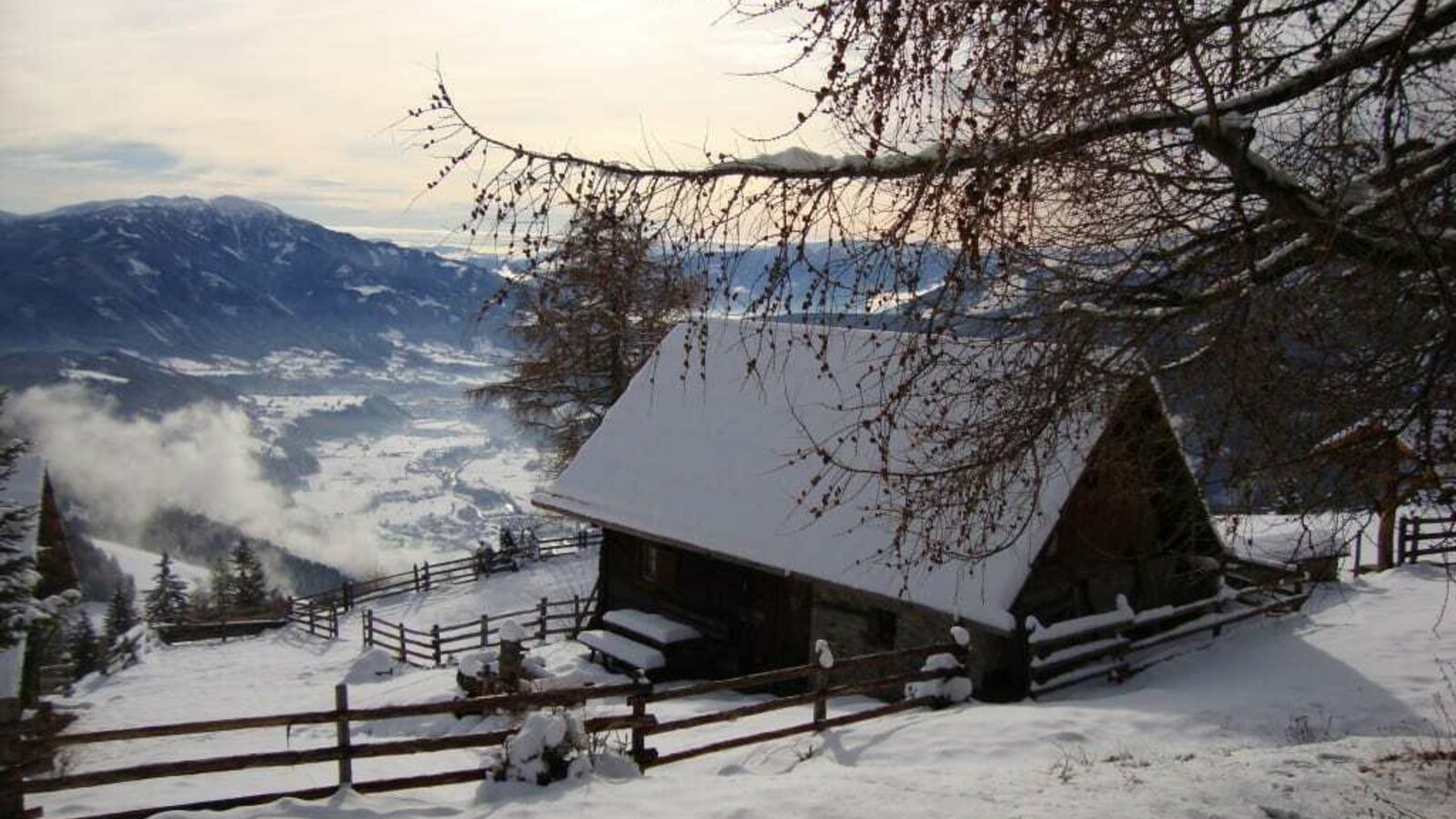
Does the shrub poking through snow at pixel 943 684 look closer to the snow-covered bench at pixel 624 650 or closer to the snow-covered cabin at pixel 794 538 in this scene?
the snow-covered cabin at pixel 794 538

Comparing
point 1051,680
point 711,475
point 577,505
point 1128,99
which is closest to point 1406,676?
point 1051,680

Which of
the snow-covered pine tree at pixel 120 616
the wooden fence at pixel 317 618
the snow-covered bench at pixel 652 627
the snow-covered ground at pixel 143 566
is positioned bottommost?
the snow-covered ground at pixel 143 566

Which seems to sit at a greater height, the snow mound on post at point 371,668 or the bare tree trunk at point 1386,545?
the bare tree trunk at point 1386,545

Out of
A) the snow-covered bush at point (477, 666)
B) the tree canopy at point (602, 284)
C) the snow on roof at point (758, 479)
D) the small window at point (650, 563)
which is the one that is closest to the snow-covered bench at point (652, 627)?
the small window at point (650, 563)

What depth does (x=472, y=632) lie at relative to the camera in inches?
979

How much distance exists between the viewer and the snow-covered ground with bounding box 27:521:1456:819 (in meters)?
6.72

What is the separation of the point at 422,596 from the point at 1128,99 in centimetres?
2994

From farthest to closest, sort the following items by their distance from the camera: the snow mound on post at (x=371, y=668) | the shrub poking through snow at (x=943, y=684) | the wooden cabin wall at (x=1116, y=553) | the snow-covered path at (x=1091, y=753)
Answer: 1. the snow mound on post at (x=371, y=668)
2. the wooden cabin wall at (x=1116, y=553)
3. the shrub poking through snow at (x=943, y=684)
4. the snow-covered path at (x=1091, y=753)

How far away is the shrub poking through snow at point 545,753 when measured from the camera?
764 centimetres

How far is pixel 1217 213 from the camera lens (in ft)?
14.8

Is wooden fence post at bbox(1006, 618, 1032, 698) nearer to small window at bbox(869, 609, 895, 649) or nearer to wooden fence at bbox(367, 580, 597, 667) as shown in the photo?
small window at bbox(869, 609, 895, 649)

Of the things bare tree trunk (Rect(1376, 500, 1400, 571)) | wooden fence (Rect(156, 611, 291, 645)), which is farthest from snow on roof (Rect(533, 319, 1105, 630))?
wooden fence (Rect(156, 611, 291, 645))

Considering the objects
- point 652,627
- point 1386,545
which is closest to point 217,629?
point 652,627

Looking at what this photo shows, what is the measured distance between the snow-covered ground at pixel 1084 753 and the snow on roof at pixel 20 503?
7.41 feet
